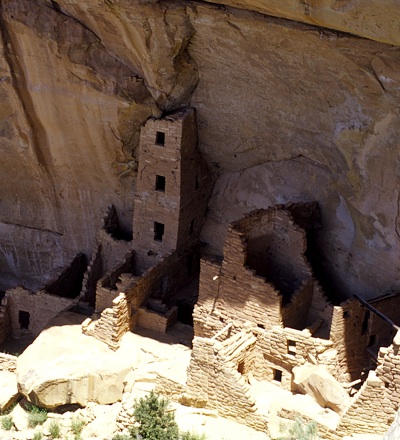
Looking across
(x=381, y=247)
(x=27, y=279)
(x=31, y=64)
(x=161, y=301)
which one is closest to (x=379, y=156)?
(x=381, y=247)

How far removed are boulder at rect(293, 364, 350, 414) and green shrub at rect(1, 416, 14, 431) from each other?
14.0ft

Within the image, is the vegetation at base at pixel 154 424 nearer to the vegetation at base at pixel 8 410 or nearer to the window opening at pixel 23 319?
the vegetation at base at pixel 8 410

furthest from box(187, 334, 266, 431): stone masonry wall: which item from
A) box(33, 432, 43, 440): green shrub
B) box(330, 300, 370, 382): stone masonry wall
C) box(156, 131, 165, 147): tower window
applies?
box(156, 131, 165, 147): tower window

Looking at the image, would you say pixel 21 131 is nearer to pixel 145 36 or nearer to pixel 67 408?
pixel 145 36

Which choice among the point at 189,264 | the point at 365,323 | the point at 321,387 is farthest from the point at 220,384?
the point at 189,264

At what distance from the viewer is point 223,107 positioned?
15.0 m

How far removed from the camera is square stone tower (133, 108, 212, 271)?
15.4m

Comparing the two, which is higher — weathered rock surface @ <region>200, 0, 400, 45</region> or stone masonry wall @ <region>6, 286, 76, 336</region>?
weathered rock surface @ <region>200, 0, 400, 45</region>

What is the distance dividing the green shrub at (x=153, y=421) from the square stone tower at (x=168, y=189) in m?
3.45

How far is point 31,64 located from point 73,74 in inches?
27.9

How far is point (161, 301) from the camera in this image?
52.3ft

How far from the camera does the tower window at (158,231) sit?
16.5 meters

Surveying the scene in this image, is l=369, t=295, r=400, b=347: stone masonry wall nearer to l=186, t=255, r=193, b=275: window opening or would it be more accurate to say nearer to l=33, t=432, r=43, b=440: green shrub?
l=186, t=255, r=193, b=275: window opening

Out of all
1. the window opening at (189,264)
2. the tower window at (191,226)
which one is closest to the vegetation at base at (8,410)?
the window opening at (189,264)
